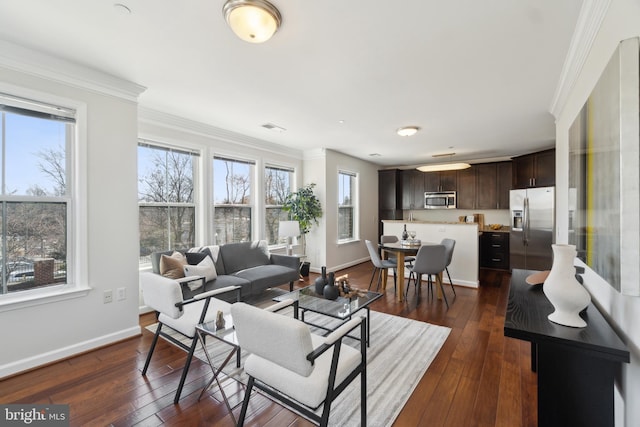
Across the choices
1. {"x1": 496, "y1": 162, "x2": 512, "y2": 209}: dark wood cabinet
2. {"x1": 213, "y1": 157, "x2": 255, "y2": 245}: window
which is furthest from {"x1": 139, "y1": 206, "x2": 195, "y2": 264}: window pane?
{"x1": 496, "y1": 162, "x2": 512, "y2": 209}: dark wood cabinet

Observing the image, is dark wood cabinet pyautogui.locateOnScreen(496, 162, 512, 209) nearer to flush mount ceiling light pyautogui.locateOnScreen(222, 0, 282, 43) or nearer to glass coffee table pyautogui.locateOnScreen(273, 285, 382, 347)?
glass coffee table pyautogui.locateOnScreen(273, 285, 382, 347)

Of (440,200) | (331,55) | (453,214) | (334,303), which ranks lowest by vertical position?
(334,303)

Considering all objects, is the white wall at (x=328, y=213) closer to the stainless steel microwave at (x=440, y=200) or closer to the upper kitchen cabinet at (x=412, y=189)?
the upper kitchen cabinet at (x=412, y=189)

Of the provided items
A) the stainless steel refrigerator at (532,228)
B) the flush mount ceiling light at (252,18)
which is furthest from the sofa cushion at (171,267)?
the stainless steel refrigerator at (532,228)

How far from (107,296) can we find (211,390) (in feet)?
5.15

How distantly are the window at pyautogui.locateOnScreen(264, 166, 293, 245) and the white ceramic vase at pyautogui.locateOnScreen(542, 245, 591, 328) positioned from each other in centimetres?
447

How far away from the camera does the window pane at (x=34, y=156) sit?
91.5 inches

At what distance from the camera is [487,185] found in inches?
260

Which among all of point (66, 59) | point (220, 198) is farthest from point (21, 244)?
point (220, 198)

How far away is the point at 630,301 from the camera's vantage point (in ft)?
3.94

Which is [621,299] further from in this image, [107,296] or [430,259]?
[107,296]

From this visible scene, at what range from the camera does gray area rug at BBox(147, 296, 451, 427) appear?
5.96 feet

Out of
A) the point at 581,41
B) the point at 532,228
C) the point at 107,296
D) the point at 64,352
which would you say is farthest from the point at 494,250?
the point at 64,352

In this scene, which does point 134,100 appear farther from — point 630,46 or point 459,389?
point 459,389
